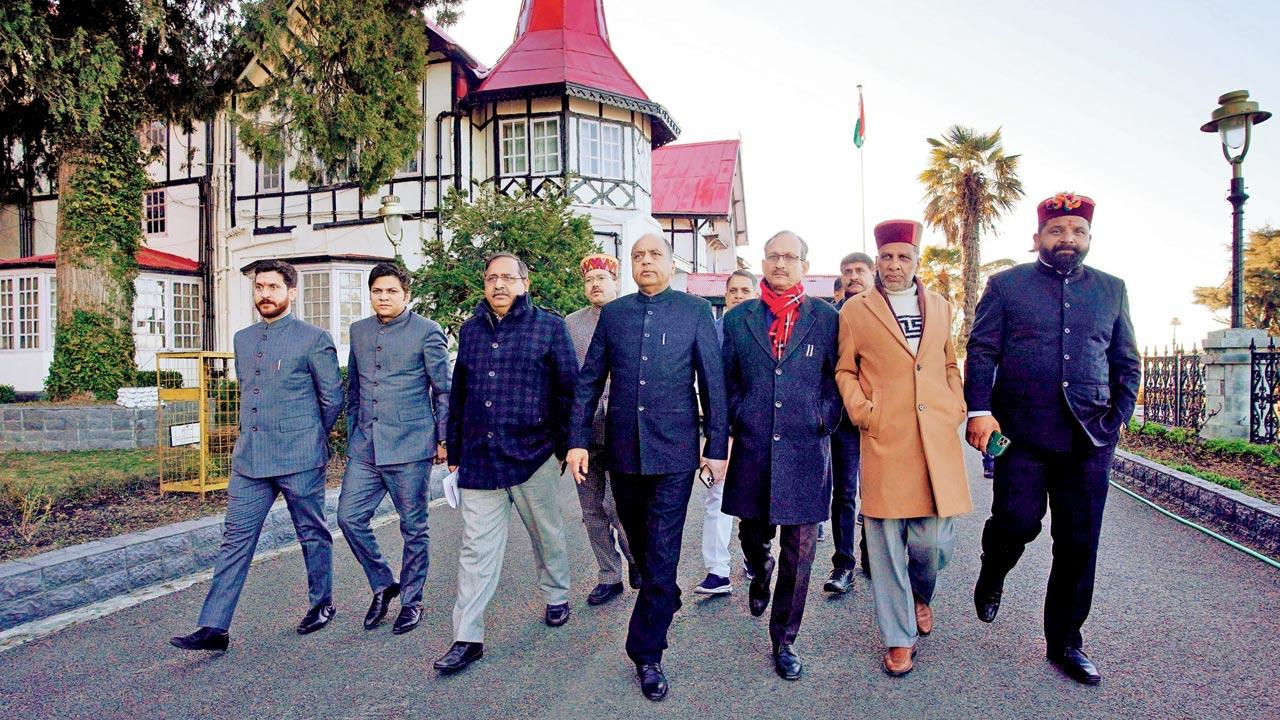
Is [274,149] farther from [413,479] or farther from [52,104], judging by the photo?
[413,479]

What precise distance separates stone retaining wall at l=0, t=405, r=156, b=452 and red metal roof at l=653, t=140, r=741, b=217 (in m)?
21.7

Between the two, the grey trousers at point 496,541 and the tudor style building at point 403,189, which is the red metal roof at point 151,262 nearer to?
the tudor style building at point 403,189

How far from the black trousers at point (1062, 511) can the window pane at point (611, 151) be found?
60.5 feet

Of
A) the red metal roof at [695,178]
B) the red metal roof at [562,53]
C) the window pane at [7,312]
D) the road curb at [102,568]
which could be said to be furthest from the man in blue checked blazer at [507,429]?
the red metal roof at [695,178]

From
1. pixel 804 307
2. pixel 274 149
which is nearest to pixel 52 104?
pixel 274 149

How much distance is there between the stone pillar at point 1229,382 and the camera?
10.2 m

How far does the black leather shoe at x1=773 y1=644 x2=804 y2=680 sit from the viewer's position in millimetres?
3705

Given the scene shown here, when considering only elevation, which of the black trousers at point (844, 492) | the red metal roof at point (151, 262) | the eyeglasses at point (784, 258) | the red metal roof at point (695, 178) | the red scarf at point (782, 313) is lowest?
the black trousers at point (844, 492)

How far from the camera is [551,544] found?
4.46m

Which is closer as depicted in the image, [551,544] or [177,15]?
[551,544]

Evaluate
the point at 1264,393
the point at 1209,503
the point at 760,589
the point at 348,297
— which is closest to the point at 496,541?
the point at 760,589

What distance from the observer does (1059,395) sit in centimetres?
378

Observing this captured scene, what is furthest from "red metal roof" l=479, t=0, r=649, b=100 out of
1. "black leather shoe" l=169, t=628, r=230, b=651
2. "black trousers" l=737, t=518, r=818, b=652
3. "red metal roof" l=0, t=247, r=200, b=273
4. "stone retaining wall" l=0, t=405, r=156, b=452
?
"black trousers" l=737, t=518, r=818, b=652

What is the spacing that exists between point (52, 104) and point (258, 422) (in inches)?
369
